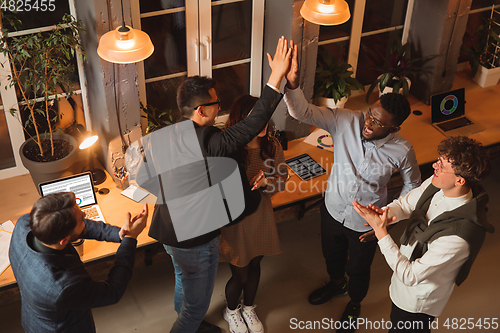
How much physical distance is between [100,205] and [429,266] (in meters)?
2.24

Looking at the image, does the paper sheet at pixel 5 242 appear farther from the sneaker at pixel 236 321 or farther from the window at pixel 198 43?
the sneaker at pixel 236 321

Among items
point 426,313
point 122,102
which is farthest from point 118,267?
point 426,313

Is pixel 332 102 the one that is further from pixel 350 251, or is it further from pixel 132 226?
pixel 132 226

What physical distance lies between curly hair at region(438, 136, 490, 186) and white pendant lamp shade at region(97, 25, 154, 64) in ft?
5.71

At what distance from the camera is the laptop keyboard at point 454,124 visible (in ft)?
14.4

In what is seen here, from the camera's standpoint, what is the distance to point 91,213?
3.29 m

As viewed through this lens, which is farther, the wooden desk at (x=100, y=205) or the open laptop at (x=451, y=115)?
the open laptop at (x=451, y=115)

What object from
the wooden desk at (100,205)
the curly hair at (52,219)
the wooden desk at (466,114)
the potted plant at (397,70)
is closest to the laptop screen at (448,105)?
the wooden desk at (466,114)

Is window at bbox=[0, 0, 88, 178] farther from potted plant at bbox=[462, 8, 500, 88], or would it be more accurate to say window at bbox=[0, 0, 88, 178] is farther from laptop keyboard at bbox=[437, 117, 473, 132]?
potted plant at bbox=[462, 8, 500, 88]

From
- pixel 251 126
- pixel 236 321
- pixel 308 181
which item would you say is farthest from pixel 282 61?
pixel 236 321

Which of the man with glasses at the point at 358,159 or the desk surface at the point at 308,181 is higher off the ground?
the man with glasses at the point at 358,159

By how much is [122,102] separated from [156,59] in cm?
56

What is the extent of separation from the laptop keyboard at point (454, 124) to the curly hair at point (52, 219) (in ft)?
11.5

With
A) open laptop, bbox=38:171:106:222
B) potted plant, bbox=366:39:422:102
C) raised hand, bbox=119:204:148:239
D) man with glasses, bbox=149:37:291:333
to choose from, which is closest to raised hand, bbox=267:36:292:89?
man with glasses, bbox=149:37:291:333
